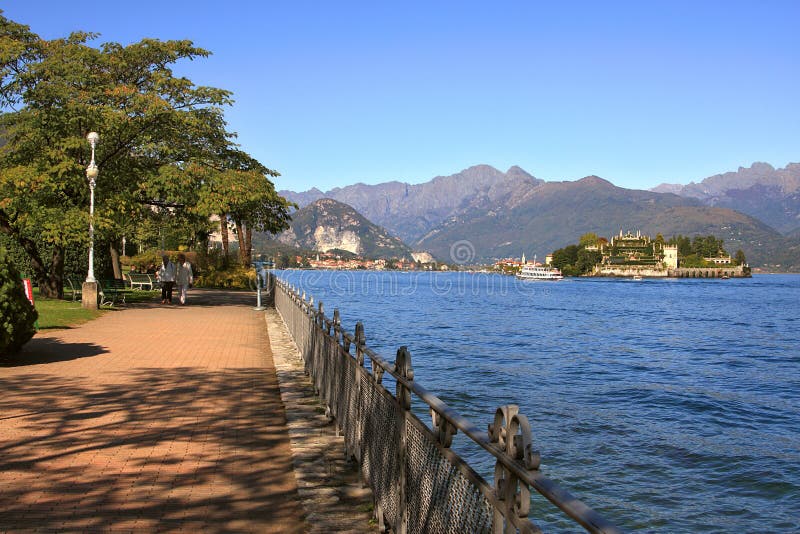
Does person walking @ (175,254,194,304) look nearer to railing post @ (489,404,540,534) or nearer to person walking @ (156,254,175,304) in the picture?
person walking @ (156,254,175,304)

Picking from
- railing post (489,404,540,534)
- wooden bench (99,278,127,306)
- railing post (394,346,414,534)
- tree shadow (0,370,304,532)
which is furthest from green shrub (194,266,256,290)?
railing post (489,404,540,534)

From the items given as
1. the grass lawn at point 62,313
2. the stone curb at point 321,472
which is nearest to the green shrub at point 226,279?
the grass lawn at point 62,313

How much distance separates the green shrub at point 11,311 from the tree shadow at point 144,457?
1.20m

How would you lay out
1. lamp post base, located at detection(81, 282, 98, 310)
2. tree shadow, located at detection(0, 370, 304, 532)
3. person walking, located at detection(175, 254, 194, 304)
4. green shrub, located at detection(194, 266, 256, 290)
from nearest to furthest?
tree shadow, located at detection(0, 370, 304, 532) < lamp post base, located at detection(81, 282, 98, 310) < person walking, located at detection(175, 254, 194, 304) < green shrub, located at detection(194, 266, 256, 290)

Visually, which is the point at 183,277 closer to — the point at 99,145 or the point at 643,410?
the point at 99,145

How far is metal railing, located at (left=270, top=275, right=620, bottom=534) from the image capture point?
2.68 m

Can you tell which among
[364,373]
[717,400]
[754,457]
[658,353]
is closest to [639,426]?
[754,457]

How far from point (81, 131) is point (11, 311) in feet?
51.5

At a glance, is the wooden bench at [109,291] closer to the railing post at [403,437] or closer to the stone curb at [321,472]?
the stone curb at [321,472]

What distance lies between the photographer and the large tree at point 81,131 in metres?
23.4

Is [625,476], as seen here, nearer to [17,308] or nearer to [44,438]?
[44,438]

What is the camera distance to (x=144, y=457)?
6.87 metres

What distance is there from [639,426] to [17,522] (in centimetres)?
1377

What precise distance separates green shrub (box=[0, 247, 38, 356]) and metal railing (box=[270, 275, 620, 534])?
630cm
